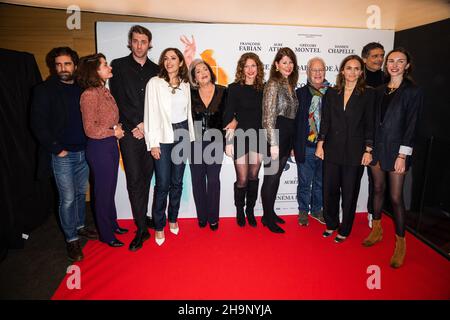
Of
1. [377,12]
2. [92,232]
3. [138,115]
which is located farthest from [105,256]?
[377,12]

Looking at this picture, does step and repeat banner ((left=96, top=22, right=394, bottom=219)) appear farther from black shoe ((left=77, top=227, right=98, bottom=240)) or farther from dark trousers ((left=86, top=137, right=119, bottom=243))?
dark trousers ((left=86, top=137, right=119, bottom=243))

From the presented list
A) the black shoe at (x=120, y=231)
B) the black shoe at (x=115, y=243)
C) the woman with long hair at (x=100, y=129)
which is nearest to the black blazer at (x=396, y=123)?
the woman with long hair at (x=100, y=129)

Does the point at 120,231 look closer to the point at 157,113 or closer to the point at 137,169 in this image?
the point at 137,169

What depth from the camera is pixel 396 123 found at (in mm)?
2445

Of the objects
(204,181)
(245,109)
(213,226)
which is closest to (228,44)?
(245,109)

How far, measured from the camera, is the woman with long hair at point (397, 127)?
238 centimetres

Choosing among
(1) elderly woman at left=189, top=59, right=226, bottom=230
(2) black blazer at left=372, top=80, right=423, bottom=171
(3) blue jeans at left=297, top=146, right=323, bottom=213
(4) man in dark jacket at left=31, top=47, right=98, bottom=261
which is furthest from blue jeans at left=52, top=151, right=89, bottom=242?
(2) black blazer at left=372, top=80, right=423, bottom=171

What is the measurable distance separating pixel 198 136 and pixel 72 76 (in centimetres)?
130

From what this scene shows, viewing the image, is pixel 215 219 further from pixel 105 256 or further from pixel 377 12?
pixel 377 12

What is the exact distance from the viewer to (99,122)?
2.55 meters

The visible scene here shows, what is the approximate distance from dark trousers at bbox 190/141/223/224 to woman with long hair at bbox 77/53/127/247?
79cm

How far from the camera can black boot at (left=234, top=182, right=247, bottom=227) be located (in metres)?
3.18

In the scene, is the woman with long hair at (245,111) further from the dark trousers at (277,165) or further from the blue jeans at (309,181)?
the blue jeans at (309,181)

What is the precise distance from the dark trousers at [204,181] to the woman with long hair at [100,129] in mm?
792
